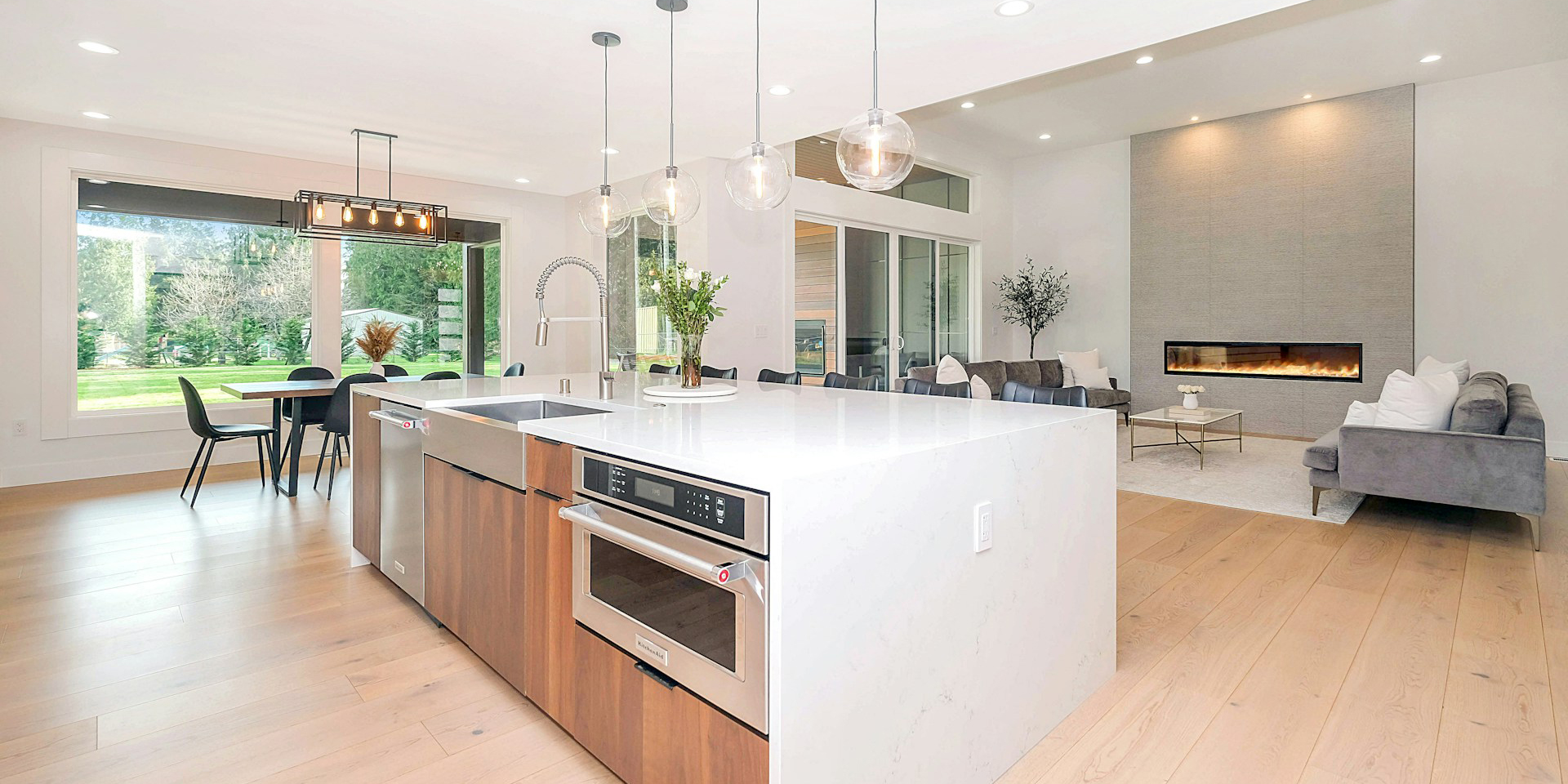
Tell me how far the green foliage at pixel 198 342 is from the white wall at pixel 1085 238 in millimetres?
8300

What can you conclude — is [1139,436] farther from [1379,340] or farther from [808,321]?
[808,321]

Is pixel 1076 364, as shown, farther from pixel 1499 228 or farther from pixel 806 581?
pixel 806 581

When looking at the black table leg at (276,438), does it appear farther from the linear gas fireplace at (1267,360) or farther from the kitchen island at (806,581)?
the linear gas fireplace at (1267,360)

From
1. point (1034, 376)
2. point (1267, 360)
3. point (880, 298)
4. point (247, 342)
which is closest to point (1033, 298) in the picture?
point (1034, 376)

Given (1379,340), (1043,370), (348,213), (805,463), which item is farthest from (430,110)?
(1379,340)

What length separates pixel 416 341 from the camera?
715 centimetres

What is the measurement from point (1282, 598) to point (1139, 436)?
4.53 meters

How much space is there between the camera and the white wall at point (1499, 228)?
6.05 meters

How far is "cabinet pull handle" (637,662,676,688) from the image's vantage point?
1.54 metres

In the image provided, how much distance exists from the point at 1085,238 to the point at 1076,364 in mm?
1671

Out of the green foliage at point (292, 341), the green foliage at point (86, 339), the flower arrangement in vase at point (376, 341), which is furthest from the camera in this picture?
the flower arrangement in vase at point (376, 341)

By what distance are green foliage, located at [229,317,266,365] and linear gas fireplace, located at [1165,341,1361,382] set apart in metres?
8.84

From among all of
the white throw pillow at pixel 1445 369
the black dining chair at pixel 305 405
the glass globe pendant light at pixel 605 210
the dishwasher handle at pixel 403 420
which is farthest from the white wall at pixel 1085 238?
the dishwasher handle at pixel 403 420

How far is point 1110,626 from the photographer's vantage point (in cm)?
228
